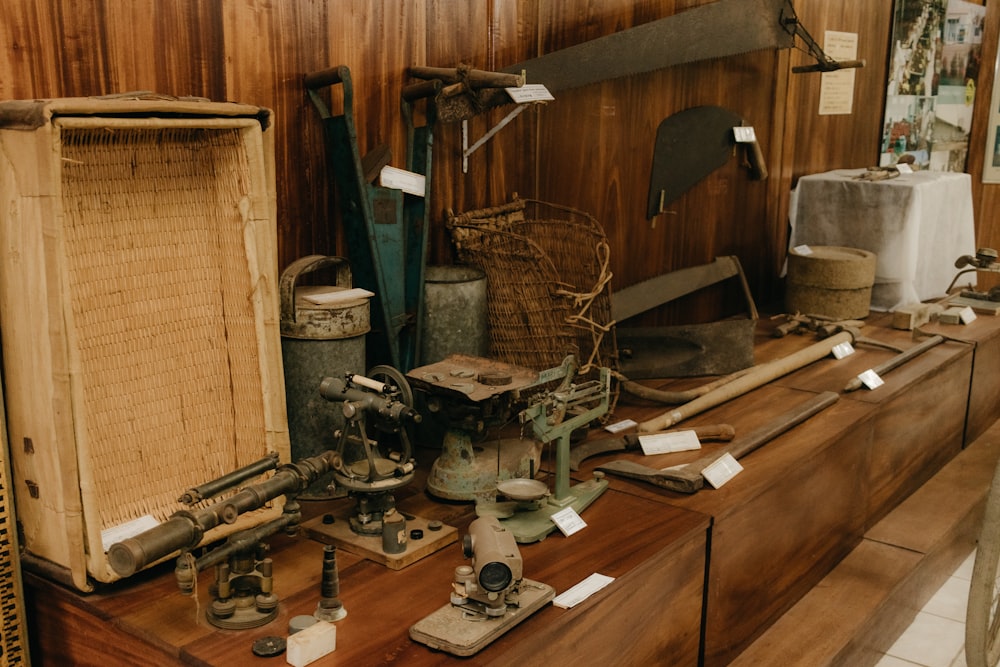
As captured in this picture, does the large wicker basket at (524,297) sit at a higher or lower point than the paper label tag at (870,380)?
higher

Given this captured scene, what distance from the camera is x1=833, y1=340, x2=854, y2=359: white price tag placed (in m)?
3.69

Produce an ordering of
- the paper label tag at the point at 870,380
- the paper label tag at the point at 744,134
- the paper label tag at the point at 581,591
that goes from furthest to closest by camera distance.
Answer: the paper label tag at the point at 744,134 < the paper label tag at the point at 870,380 < the paper label tag at the point at 581,591

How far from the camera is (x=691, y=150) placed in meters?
3.91

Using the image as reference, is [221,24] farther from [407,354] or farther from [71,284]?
[407,354]

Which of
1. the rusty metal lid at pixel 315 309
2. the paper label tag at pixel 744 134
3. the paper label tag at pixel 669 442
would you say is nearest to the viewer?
the rusty metal lid at pixel 315 309

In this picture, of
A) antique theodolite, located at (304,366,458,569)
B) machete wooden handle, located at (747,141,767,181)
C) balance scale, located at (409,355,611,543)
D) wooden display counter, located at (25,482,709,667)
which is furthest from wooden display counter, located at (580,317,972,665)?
machete wooden handle, located at (747,141,767,181)

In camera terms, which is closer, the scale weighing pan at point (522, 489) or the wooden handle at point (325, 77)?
the scale weighing pan at point (522, 489)

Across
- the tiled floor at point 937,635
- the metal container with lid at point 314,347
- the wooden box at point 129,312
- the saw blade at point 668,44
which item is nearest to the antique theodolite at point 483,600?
the wooden box at point 129,312

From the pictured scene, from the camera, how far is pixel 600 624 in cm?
186

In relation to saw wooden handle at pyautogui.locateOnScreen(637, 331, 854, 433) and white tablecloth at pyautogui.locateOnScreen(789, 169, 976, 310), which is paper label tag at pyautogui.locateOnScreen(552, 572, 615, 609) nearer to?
saw wooden handle at pyautogui.locateOnScreen(637, 331, 854, 433)

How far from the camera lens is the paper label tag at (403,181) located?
249cm

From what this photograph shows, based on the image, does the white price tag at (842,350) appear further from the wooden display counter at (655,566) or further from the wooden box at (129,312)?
the wooden box at (129,312)

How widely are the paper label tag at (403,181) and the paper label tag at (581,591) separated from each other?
115 cm

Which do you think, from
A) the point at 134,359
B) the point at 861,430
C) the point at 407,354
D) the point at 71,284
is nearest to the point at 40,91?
the point at 71,284
